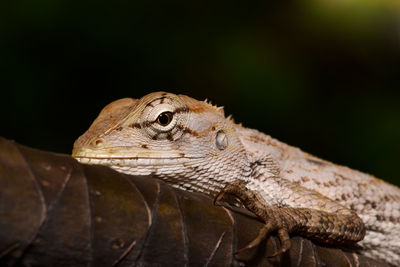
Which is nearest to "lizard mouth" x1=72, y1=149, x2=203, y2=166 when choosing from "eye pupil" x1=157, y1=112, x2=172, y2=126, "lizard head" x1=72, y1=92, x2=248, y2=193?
"lizard head" x1=72, y1=92, x2=248, y2=193

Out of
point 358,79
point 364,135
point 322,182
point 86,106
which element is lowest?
point 86,106

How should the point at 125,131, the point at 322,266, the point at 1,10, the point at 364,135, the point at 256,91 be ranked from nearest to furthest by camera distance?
the point at 322,266 < the point at 125,131 < the point at 1,10 < the point at 256,91 < the point at 364,135

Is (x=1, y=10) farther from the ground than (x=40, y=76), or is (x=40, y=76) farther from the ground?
(x=1, y=10)

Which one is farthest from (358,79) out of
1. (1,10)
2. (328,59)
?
(1,10)

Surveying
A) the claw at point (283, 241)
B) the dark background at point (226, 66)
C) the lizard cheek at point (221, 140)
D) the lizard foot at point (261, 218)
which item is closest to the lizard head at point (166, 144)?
the lizard cheek at point (221, 140)

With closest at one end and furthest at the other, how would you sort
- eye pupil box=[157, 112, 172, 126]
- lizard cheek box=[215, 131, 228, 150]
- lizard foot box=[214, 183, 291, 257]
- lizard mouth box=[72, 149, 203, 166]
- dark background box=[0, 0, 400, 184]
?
lizard foot box=[214, 183, 291, 257] < lizard mouth box=[72, 149, 203, 166] < eye pupil box=[157, 112, 172, 126] < lizard cheek box=[215, 131, 228, 150] < dark background box=[0, 0, 400, 184]

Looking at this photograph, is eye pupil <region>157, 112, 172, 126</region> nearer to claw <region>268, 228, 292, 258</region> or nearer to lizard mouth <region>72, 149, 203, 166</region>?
lizard mouth <region>72, 149, 203, 166</region>

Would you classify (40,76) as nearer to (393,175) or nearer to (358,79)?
(358,79)
